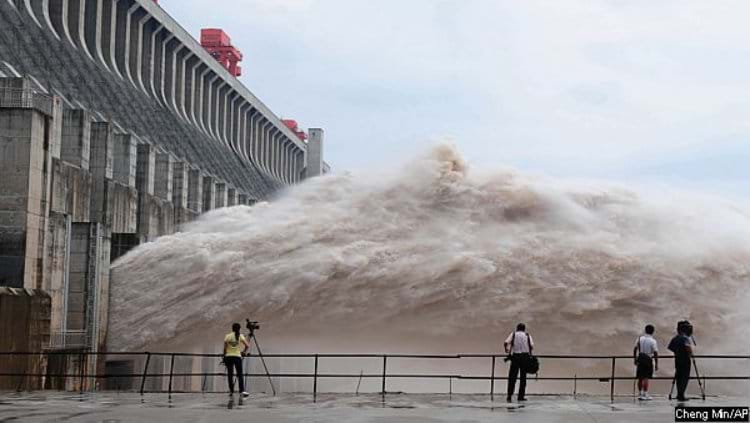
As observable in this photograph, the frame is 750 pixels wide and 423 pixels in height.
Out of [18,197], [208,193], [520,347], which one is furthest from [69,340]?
[208,193]

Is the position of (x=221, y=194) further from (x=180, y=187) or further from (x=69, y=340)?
(x=69, y=340)

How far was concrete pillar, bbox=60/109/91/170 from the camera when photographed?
4612cm

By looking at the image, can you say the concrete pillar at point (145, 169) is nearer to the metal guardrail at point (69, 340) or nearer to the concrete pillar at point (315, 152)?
the metal guardrail at point (69, 340)

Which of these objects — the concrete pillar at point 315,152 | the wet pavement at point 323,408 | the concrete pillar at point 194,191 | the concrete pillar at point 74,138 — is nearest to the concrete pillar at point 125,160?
the concrete pillar at point 74,138

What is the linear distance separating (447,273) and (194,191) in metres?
30.6

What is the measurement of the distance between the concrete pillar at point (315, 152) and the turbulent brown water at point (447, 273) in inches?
3674

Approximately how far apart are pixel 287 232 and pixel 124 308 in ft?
24.1

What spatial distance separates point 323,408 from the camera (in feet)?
82.0

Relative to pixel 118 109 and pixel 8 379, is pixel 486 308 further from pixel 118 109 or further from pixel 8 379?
pixel 118 109

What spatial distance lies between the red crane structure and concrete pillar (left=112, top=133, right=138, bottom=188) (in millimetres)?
59320

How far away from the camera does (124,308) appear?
43125 mm

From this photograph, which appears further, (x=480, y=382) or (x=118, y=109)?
(x=118, y=109)

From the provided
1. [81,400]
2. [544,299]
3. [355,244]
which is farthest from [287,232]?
[81,400]

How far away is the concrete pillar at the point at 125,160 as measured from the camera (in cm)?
5397
